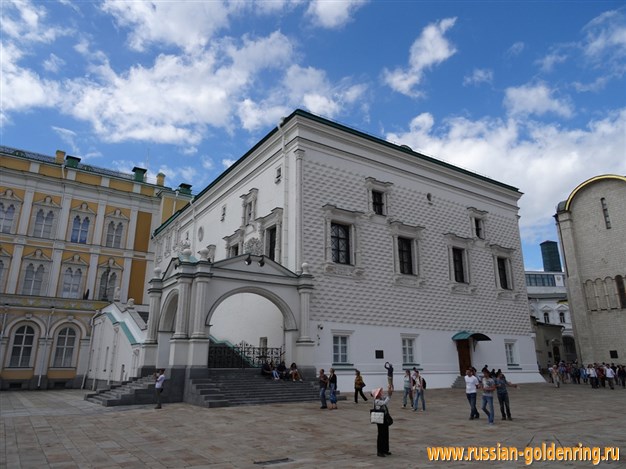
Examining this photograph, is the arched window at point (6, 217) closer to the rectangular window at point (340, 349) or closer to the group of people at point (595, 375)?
the rectangular window at point (340, 349)

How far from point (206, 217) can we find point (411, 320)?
14360 mm

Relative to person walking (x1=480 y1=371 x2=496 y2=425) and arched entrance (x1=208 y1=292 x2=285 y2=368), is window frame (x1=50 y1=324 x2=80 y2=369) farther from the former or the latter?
person walking (x1=480 y1=371 x2=496 y2=425)

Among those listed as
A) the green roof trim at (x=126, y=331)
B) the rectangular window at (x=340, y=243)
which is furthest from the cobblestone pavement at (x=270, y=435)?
the rectangular window at (x=340, y=243)

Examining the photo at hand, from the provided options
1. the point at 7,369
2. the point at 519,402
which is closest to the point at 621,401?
the point at 519,402

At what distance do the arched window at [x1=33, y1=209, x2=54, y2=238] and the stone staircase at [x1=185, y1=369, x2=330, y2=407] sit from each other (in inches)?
875

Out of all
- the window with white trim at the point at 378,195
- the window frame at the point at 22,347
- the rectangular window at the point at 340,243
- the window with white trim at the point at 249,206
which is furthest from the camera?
the window frame at the point at 22,347

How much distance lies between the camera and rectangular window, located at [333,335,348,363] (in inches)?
723

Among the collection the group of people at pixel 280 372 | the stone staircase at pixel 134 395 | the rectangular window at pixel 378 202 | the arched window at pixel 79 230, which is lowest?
the stone staircase at pixel 134 395

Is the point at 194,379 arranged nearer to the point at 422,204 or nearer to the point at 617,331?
the point at 422,204

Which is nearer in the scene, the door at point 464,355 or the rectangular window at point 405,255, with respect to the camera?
the rectangular window at point 405,255

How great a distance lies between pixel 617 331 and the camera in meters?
29.3

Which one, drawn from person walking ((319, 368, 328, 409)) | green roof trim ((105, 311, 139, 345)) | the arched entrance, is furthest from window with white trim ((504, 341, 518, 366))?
green roof trim ((105, 311, 139, 345))

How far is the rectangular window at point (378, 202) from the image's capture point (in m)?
21.8

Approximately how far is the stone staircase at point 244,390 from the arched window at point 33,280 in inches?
827
